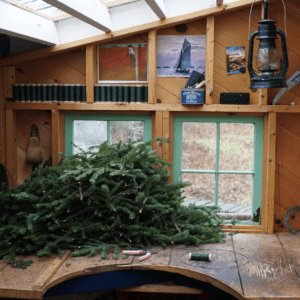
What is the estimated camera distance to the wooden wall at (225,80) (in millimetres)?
4211

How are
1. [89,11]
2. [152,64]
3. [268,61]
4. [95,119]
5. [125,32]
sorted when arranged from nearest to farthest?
1. [268,61]
2. [89,11]
3. [125,32]
4. [152,64]
5. [95,119]

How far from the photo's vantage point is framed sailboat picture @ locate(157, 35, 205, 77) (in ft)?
14.1

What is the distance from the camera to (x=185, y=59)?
432 centimetres

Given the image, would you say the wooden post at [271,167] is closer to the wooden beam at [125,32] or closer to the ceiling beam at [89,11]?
the wooden beam at [125,32]

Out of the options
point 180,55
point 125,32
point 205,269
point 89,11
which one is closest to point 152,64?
point 180,55

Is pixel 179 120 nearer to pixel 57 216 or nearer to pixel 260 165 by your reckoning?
pixel 260 165

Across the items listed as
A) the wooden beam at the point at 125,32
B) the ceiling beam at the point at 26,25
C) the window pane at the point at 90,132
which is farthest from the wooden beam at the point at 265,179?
the ceiling beam at the point at 26,25

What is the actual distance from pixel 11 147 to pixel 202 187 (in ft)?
6.70

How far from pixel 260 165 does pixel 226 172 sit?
1.15ft

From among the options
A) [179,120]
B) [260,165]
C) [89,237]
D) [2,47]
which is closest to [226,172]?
[260,165]

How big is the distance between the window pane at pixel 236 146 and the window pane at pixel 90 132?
125 centimetres

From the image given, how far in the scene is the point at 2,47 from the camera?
13.6 feet

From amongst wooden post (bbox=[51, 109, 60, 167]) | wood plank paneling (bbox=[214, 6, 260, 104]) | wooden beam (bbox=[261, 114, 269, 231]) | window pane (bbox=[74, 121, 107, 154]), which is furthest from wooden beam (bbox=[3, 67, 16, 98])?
wooden beam (bbox=[261, 114, 269, 231])

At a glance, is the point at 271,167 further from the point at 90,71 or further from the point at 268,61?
the point at 90,71
